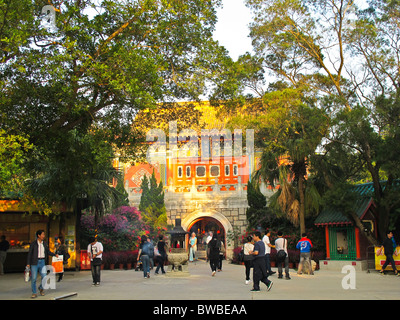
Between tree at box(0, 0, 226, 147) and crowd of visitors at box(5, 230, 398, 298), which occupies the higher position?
tree at box(0, 0, 226, 147)

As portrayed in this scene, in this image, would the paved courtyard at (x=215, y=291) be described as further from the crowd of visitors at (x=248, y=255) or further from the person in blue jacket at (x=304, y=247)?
the person in blue jacket at (x=304, y=247)

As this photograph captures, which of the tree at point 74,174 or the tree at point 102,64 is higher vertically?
the tree at point 102,64

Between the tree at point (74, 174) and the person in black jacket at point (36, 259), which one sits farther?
the tree at point (74, 174)

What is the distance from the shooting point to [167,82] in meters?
13.6

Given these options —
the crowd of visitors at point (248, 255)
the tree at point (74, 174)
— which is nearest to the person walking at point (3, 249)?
the crowd of visitors at point (248, 255)

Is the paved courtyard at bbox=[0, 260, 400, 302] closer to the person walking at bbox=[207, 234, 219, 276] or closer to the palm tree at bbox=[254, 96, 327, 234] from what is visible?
the person walking at bbox=[207, 234, 219, 276]

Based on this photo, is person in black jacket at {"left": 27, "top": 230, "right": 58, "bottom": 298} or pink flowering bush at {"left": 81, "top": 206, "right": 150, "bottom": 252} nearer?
person in black jacket at {"left": 27, "top": 230, "right": 58, "bottom": 298}

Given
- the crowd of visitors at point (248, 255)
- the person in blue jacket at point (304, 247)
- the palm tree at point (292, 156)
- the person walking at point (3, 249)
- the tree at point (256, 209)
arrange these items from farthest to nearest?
1. the tree at point (256, 209)
2. the palm tree at point (292, 156)
3. the person walking at point (3, 249)
4. the person in blue jacket at point (304, 247)
5. the crowd of visitors at point (248, 255)

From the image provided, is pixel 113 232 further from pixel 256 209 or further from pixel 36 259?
pixel 36 259

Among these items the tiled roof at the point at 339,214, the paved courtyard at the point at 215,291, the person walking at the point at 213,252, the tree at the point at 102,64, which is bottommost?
the paved courtyard at the point at 215,291

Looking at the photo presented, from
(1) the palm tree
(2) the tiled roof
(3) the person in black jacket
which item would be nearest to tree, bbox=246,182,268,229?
(1) the palm tree

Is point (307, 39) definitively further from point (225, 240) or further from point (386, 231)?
point (225, 240)

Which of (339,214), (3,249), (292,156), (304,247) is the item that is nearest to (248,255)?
(304,247)

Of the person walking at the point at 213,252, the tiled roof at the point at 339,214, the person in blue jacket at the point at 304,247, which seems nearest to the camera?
the person in blue jacket at the point at 304,247
